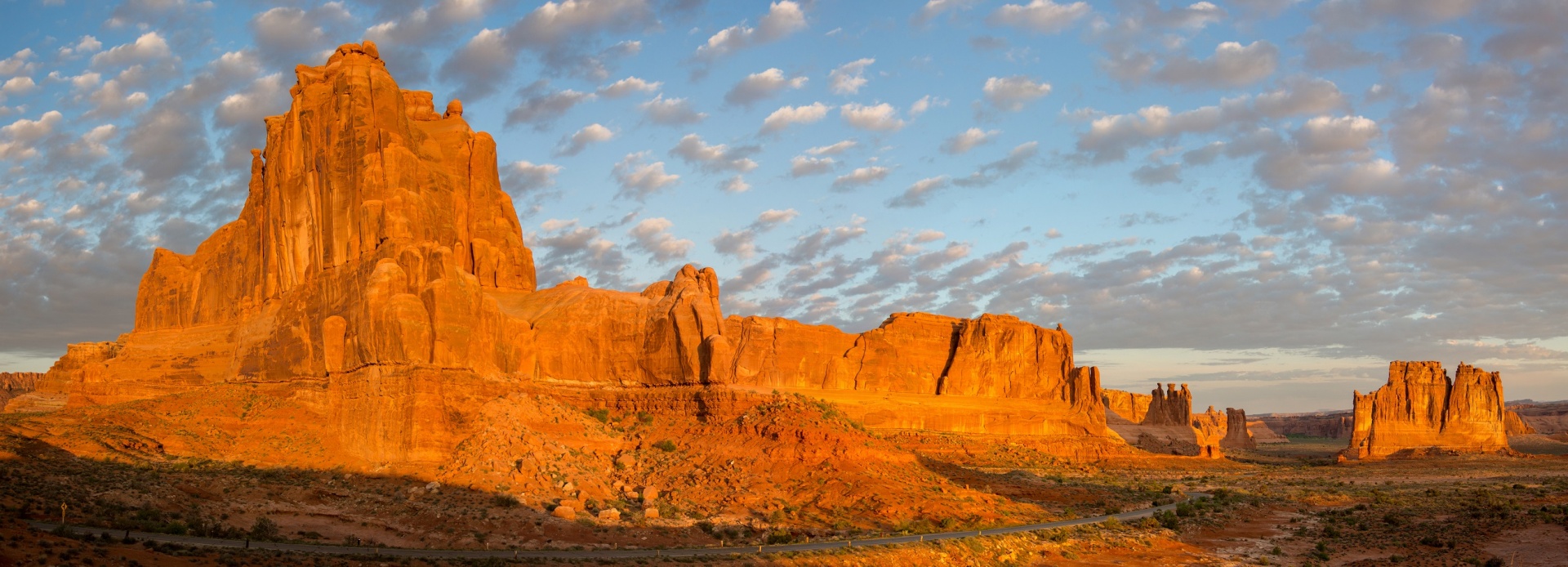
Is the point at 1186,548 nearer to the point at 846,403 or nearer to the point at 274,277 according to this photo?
the point at 846,403

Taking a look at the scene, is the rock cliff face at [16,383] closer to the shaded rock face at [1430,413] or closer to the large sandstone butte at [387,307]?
the large sandstone butte at [387,307]

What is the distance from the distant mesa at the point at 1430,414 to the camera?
12550 centimetres

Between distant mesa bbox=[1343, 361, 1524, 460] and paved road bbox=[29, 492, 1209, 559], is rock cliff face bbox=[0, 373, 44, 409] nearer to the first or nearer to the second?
paved road bbox=[29, 492, 1209, 559]

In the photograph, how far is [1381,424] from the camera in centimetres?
12781

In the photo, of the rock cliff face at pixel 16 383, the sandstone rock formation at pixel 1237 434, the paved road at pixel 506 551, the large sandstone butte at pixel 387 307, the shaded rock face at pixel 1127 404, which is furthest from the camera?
the sandstone rock formation at pixel 1237 434

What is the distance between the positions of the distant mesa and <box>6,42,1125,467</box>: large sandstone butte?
8759 cm

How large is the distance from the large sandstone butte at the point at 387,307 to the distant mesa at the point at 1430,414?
287 feet

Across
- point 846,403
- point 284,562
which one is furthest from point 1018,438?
point 284,562

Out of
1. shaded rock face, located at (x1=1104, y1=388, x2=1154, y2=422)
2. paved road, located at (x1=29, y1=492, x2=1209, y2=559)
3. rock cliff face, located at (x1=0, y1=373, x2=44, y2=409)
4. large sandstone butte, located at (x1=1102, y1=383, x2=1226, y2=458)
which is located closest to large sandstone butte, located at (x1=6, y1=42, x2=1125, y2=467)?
paved road, located at (x1=29, y1=492, x2=1209, y2=559)

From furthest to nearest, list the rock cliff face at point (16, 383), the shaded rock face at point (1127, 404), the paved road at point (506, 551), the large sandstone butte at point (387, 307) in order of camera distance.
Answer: the shaded rock face at point (1127, 404), the rock cliff face at point (16, 383), the large sandstone butte at point (387, 307), the paved road at point (506, 551)

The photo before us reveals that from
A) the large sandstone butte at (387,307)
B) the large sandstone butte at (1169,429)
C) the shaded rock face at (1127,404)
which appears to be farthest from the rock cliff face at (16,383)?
the shaded rock face at (1127,404)

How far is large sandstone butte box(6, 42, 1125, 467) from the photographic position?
46375 millimetres

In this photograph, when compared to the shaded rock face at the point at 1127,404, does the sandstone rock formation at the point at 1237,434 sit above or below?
below

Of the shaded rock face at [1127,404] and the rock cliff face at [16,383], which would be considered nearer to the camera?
the rock cliff face at [16,383]
